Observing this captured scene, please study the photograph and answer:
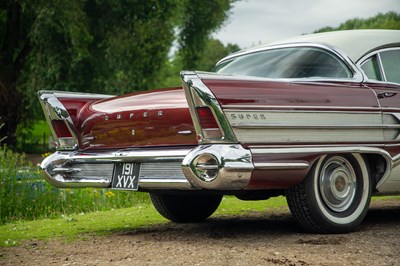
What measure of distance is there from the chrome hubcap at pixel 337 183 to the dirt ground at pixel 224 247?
266mm

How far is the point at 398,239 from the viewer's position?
554cm

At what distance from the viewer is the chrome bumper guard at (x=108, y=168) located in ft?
17.7

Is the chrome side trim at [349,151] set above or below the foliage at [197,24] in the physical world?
below

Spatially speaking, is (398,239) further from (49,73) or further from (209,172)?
(49,73)

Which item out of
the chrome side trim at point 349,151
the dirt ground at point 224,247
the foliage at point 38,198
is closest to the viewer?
the dirt ground at point 224,247

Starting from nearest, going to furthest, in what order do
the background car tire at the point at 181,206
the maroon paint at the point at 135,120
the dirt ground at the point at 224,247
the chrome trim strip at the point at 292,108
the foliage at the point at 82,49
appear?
1. the dirt ground at the point at 224,247
2. the chrome trim strip at the point at 292,108
3. the maroon paint at the point at 135,120
4. the background car tire at the point at 181,206
5. the foliage at the point at 82,49

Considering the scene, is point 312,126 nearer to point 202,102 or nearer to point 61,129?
point 202,102

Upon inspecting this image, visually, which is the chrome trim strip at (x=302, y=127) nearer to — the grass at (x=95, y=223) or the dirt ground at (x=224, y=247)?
the dirt ground at (x=224, y=247)

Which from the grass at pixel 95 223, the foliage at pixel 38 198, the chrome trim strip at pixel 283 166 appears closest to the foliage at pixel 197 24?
the foliage at pixel 38 198

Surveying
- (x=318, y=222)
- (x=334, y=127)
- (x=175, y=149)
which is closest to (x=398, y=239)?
(x=318, y=222)

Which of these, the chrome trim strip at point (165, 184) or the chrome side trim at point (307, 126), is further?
the chrome trim strip at point (165, 184)

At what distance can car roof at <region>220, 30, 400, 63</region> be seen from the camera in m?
6.31

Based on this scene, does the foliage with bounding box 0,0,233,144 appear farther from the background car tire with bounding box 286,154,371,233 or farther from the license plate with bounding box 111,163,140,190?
the background car tire with bounding box 286,154,371,233

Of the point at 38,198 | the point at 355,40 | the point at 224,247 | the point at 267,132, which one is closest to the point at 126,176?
the point at 224,247
